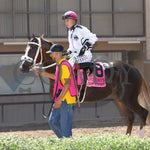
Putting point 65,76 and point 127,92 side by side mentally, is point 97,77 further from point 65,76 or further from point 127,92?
point 65,76

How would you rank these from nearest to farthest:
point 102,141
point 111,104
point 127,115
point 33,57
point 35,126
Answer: point 102,141, point 33,57, point 127,115, point 35,126, point 111,104

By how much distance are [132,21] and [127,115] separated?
955 centimetres

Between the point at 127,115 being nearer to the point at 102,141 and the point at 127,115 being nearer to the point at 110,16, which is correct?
the point at 102,141

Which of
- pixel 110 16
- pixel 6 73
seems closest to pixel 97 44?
pixel 110 16

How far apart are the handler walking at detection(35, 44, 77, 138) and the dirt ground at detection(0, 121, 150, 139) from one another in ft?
13.1

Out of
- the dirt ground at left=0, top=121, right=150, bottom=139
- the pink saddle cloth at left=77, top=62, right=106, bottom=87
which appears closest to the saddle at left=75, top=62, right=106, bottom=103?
the pink saddle cloth at left=77, top=62, right=106, bottom=87

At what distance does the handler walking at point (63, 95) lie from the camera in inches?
280

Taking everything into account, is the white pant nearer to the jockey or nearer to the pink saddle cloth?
the jockey

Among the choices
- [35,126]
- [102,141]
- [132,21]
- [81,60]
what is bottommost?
[35,126]

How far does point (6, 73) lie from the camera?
1888 cm

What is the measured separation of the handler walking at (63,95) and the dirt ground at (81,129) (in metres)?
3.98

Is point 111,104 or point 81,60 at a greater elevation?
point 81,60

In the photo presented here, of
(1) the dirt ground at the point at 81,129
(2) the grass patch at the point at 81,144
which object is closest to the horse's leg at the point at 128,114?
(1) the dirt ground at the point at 81,129

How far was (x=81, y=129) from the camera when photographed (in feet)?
40.9
